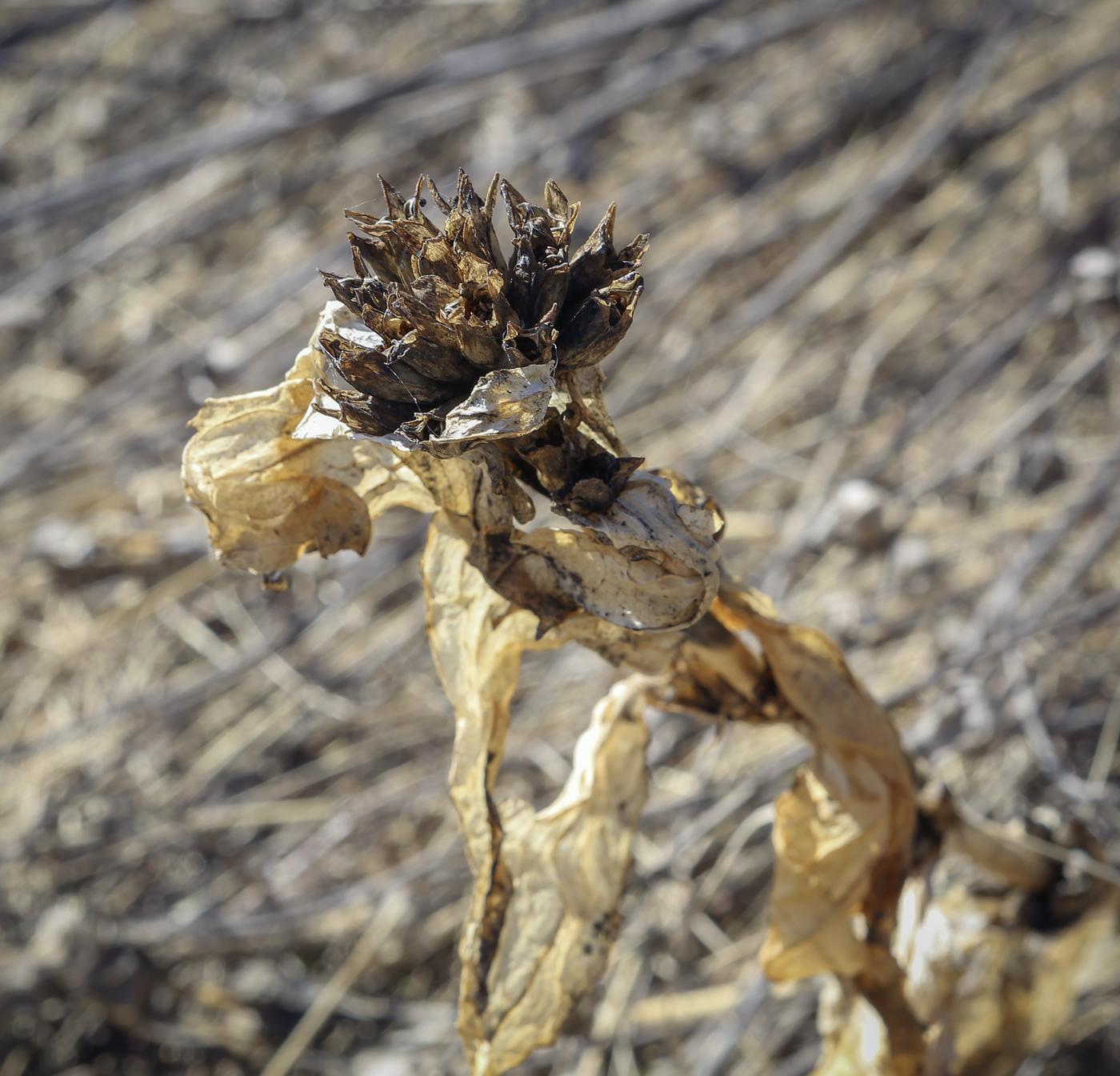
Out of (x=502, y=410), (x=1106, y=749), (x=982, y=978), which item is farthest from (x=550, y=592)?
(x=1106, y=749)

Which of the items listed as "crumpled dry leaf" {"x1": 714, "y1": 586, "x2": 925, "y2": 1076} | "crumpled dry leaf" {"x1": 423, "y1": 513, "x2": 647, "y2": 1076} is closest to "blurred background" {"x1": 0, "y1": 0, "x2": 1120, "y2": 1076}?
"crumpled dry leaf" {"x1": 714, "y1": 586, "x2": 925, "y2": 1076}

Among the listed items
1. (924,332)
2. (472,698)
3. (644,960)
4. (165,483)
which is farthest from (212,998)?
(924,332)

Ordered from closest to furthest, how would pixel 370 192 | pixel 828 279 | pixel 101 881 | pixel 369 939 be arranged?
pixel 369 939, pixel 101 881, pixel 828 279, pixel 370 192

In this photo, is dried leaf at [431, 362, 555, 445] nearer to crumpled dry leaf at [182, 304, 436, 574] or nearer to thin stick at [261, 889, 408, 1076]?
crumpled dry leaf at [182, 304, 436, 574]

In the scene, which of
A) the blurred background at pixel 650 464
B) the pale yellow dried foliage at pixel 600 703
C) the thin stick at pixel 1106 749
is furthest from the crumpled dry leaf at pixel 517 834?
the thin stick at pixel 1106 749

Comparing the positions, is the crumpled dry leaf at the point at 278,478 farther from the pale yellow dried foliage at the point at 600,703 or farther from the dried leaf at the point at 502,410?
the dried leaf at the point at 502,410

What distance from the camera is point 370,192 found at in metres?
2.72

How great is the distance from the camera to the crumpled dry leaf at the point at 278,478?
534 mm

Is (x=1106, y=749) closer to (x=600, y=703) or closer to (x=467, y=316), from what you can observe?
(x=600, y=703)

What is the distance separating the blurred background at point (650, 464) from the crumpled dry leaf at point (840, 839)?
0.34 meters

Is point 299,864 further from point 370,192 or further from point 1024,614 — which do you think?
point 370,192

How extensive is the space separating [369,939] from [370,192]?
6.65 feet

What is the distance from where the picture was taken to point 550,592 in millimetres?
521

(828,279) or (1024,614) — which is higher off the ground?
(828,279)
